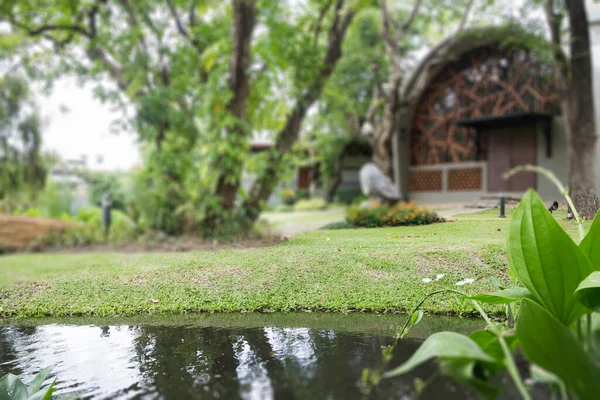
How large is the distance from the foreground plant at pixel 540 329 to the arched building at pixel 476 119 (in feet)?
17.6

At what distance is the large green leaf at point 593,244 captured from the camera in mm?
1359

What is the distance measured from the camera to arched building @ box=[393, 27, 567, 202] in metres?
7.13

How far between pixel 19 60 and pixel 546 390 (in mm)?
9433

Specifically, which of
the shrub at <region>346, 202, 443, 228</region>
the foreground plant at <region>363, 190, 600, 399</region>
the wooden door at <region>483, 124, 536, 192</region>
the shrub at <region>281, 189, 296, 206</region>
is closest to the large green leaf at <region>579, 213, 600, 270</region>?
the foreground plant at <region>363, 190, 600, 399</region>

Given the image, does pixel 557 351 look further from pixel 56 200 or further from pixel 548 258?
pixel 56 200

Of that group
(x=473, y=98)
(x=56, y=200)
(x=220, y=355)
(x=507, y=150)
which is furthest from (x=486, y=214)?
(x=56, y=200)

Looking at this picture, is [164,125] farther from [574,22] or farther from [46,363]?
[574,22]

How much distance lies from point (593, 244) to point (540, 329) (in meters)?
0.43

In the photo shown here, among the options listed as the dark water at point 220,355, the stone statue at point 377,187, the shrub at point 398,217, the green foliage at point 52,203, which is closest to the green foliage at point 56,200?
the green foliage at point 52,203

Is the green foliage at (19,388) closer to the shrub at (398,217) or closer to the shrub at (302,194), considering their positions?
the shrub at (398,217)

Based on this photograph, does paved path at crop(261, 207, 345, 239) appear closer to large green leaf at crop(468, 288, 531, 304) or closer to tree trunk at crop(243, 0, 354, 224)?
tree trunk at crop(243, 0, 354, 224)

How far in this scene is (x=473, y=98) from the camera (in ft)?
29.2

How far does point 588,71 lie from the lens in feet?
18.1

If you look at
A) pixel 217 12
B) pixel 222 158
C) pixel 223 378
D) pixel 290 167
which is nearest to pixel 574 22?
pixel 290 167
